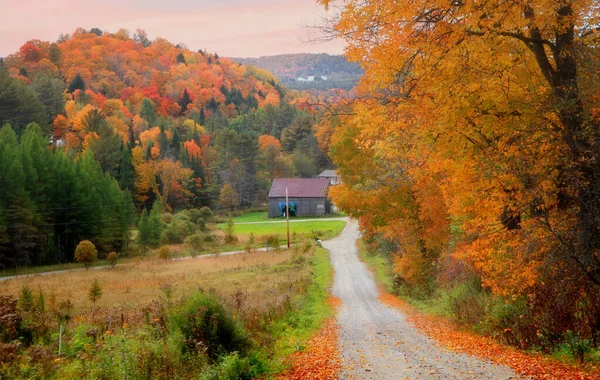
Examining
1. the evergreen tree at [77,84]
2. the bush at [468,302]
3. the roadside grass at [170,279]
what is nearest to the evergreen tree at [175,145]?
the evergreen tree at [77,84]

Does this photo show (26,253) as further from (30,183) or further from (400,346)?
(400,346)

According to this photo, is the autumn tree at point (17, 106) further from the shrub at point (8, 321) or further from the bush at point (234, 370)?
the bush at point (234, 370)

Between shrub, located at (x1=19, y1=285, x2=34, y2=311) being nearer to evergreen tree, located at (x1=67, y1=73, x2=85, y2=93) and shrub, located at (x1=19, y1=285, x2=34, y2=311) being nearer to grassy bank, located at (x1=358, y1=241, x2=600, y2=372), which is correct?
grassy bank, located at (x1=358, y1=241, x2=600, y2=372)

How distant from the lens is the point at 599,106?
8.02m

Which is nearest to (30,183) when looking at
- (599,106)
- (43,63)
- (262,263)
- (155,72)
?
(262,263)

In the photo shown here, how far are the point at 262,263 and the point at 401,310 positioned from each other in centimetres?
2308

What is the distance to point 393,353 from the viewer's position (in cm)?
951

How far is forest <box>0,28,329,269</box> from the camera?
168 ft

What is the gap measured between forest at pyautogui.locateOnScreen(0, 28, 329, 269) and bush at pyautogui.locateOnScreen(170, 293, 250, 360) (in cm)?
412

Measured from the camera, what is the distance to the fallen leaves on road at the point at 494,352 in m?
7.31

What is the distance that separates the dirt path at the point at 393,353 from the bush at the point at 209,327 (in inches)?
82.6

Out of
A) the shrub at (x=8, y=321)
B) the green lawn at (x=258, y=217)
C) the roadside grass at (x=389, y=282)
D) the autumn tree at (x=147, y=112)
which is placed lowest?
the green lawn at (x=258, y=217)

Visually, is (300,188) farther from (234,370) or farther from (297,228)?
(234,370)

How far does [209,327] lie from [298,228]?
58.0m
